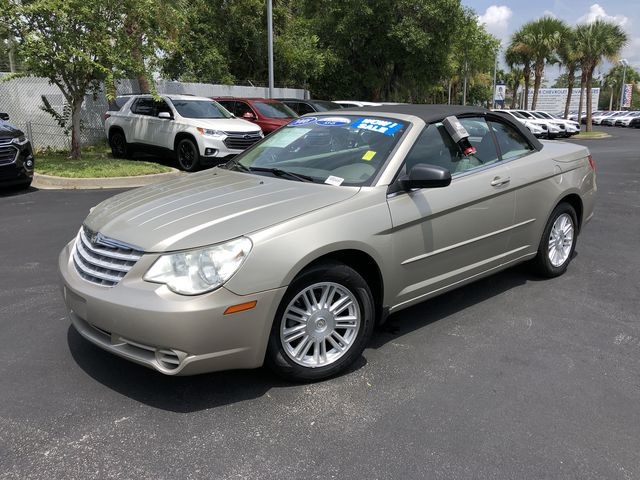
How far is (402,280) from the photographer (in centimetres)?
370

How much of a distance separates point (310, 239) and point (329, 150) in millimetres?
1211

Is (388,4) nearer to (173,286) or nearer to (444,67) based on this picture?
(444,67)

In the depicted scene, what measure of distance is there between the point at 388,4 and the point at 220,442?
987 inches

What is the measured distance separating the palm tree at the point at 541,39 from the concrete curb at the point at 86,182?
32655mm

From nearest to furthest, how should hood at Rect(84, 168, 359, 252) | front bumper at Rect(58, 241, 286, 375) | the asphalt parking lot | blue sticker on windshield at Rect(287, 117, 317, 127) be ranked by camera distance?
the asphalt parking lot, front bumper at Rect(58, 241, 286, 375), hood at Rect(84, 168, 359, 252), blue sticker on windshield at Rect(287, 117, 317, 127)

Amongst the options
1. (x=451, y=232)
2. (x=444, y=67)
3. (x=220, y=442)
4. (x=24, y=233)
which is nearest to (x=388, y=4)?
(x=444, y=67)

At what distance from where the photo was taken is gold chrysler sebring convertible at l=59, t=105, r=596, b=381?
291 centimetres

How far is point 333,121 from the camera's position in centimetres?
443

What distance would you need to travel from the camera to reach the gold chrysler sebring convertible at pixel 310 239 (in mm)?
2914

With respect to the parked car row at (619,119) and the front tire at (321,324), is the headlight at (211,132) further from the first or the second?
the parked car row at (619,119)

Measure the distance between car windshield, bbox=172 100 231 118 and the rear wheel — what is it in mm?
1903

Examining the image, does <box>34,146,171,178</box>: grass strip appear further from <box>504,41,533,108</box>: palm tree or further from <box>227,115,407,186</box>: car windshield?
<box>504,41,533,108</box>: palm tree

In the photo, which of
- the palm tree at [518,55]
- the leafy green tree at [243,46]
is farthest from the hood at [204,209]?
the palm tree at [518,55]

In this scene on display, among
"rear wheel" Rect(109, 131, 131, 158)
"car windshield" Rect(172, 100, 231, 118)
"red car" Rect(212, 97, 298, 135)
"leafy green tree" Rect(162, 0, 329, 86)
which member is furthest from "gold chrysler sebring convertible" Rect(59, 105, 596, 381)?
"leafy green tree" Rect(162, 0, 329, 86)
